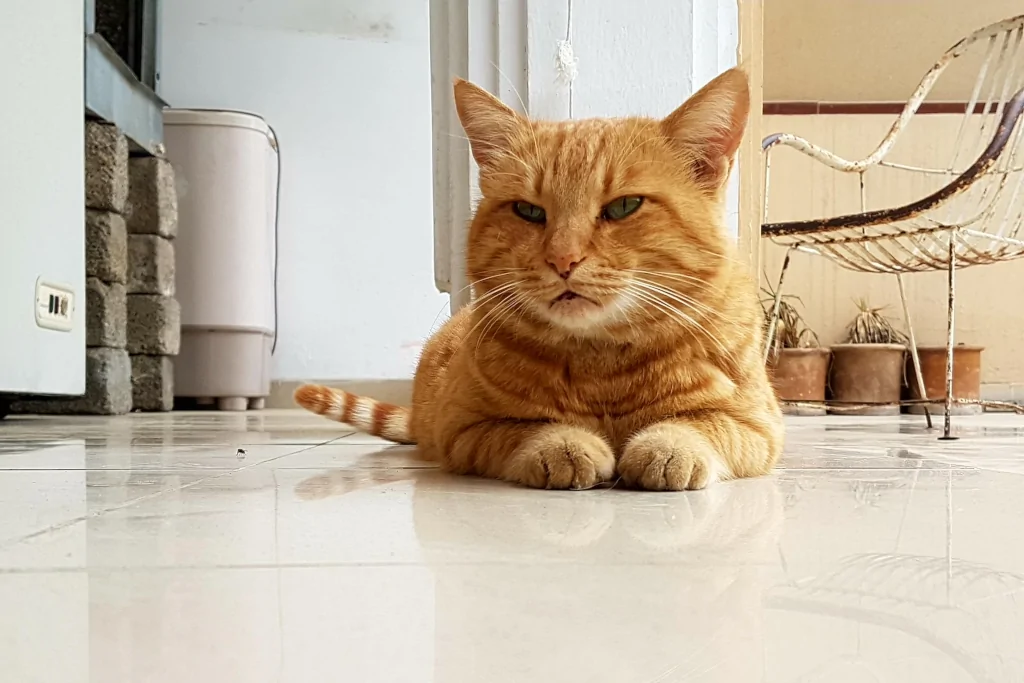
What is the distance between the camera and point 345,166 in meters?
4.30

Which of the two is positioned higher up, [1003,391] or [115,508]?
[115,508]

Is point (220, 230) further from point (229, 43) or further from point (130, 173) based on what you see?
point (229, 43)

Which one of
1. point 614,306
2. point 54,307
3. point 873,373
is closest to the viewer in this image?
point 614,306

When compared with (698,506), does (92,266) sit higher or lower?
higher

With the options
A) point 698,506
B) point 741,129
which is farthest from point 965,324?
point 698,506

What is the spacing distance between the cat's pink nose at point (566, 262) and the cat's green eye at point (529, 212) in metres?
0.13

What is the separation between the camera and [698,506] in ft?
3.01

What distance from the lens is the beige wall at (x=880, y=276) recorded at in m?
5.34

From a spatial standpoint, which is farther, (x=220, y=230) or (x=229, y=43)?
(x=229, y=43)

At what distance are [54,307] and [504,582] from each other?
86.1 inches

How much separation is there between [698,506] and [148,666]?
632 millimetres

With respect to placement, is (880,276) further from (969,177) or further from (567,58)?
(567,58)

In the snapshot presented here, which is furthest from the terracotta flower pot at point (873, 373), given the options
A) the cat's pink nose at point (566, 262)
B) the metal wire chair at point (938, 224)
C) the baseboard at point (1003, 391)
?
the cat's pink nose at point (566, 262)

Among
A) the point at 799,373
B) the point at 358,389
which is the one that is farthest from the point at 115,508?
the point at 799,373
